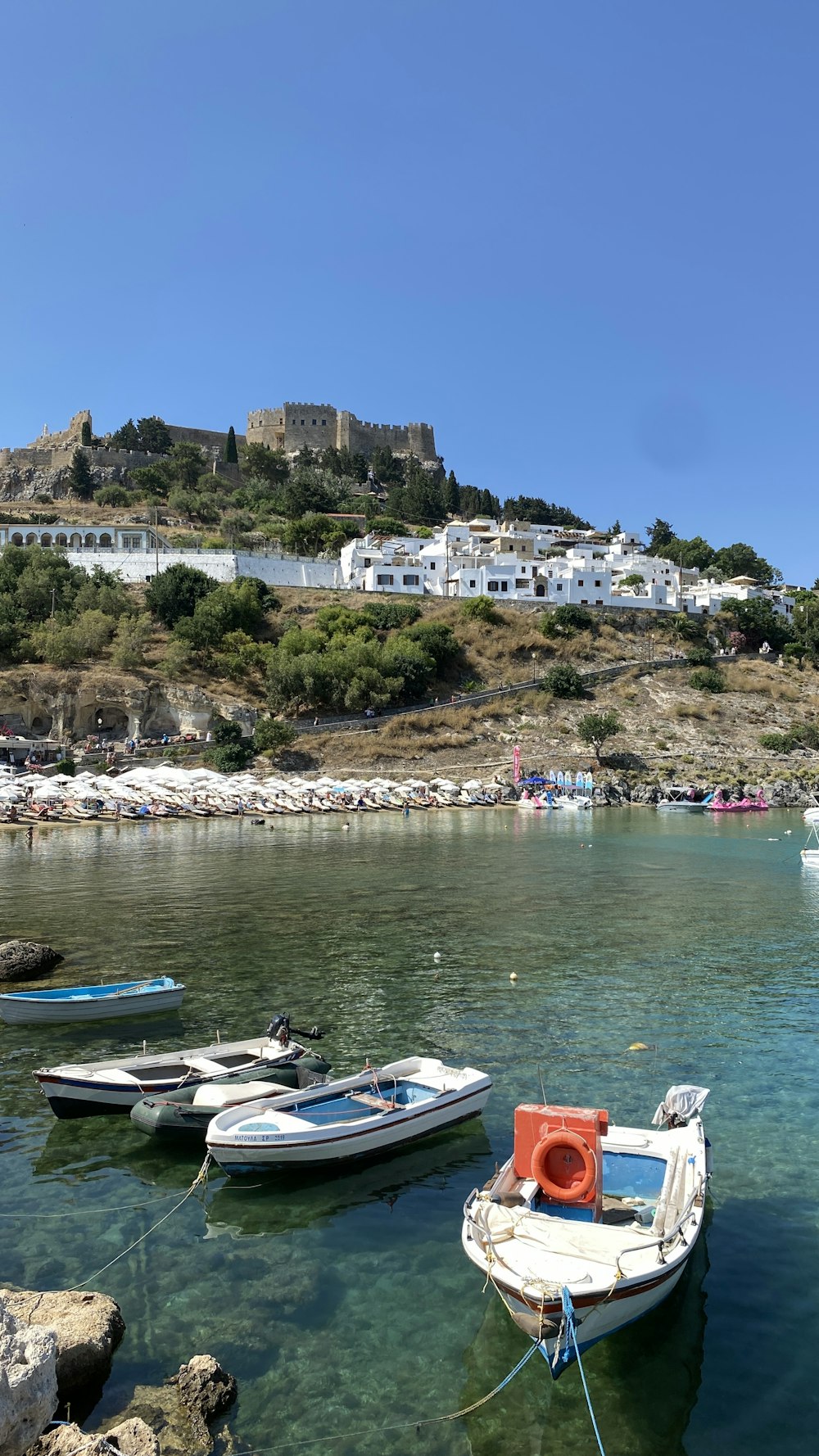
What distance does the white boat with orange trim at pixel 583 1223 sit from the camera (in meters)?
6.75

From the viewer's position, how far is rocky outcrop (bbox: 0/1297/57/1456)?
541 cm

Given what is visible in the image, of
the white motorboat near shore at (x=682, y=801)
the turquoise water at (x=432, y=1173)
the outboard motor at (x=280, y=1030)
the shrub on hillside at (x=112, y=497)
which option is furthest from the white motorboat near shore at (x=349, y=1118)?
the shrub on hillside at (x=112, y=497)

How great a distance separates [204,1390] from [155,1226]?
2795 millimetres

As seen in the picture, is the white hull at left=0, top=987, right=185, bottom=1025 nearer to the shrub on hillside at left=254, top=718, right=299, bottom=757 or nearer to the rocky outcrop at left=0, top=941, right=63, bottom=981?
the rocky outcrop at left=0, top=941, right=63, bottom=981

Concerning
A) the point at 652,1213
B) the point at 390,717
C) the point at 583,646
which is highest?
the point at 583,646

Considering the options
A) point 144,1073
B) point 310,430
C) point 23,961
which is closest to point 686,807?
point 23,961

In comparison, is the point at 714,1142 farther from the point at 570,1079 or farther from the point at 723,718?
the point at 723,718

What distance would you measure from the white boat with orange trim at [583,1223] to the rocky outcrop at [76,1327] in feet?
9.52

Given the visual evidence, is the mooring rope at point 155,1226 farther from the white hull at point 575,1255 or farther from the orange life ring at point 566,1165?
the orange life ring at point 566,1165

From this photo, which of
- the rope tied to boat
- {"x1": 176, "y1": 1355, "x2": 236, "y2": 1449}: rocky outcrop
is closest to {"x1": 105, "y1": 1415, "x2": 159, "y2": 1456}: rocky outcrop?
{"x1": 176, "y1": 1355, "x2": 236, "y2": 1449}: rocky outcrop

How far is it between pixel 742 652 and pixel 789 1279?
278 ft

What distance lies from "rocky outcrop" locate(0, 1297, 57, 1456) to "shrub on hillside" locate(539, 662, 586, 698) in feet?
227

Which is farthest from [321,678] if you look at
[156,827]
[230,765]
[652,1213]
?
[652,1213]

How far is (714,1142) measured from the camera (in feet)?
36.5
